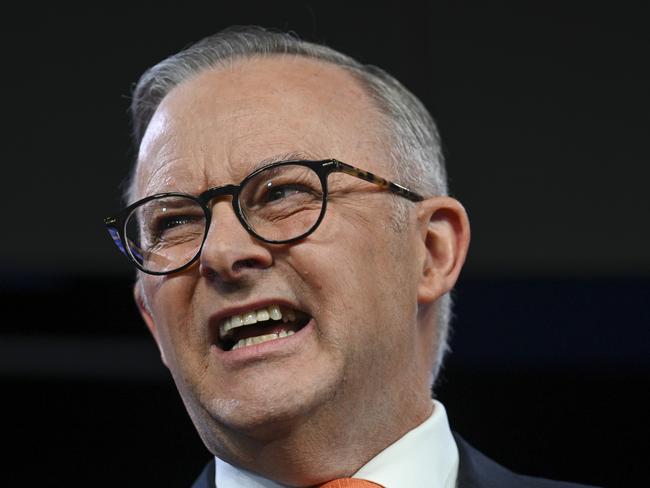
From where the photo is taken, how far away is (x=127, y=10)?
2.49 meters

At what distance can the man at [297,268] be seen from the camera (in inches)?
60.5

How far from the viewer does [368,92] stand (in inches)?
72.0

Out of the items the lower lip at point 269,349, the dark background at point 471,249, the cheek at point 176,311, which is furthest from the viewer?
the dark background at point 471,249

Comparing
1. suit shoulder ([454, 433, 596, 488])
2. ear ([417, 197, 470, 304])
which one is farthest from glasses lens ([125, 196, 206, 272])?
suit shoulder ([454, 433, 596, 488])

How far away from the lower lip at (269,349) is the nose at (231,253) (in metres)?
0.12

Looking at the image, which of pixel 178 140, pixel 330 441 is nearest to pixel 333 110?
pixel 178 140

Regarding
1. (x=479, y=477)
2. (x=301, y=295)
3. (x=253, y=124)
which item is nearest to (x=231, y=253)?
(x=301, y=295)

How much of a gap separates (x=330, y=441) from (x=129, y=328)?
3.60 feet

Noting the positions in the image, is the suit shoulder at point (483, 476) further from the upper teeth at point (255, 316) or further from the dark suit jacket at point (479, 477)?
the upper teeth at point (255, 316)

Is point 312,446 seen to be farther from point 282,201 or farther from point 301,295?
point 282,201

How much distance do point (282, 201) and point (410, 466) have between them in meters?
0.53

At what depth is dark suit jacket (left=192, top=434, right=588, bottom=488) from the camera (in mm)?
1784

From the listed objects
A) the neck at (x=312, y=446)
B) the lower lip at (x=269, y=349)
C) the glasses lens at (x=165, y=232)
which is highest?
the glasses lens at (x=165, y=232)

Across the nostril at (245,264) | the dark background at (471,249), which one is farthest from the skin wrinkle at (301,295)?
the dark background at (471,249)
